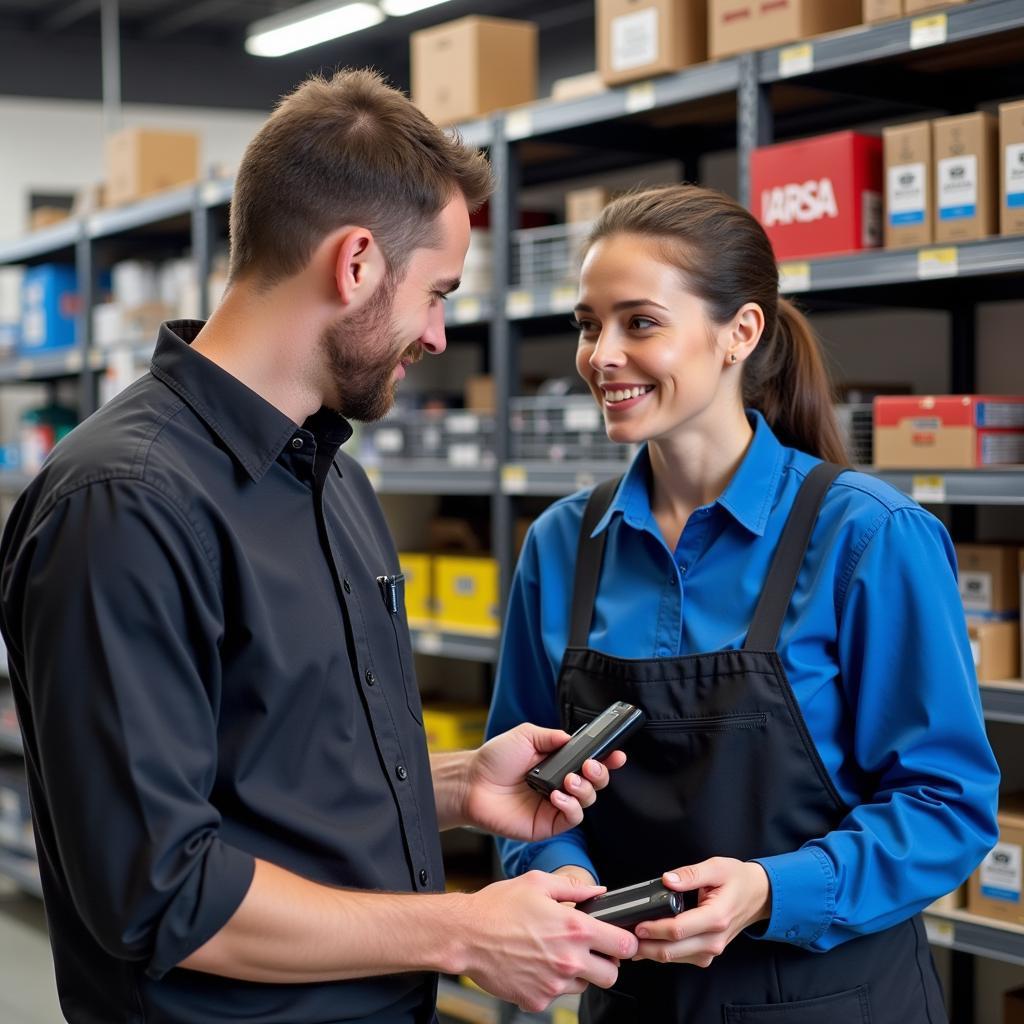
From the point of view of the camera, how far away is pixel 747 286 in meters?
2.00

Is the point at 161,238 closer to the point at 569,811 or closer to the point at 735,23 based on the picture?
the point at 735,23

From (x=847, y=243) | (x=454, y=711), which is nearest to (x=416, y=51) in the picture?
(x=847, y=243)

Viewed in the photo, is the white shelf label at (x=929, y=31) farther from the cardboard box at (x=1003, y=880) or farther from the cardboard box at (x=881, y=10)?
the cardboard box at (x=1003, y=880)

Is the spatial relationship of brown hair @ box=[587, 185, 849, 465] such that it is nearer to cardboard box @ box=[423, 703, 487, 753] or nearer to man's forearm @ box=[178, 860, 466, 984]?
man's forearm @ box=[178, 860, 466, 984]

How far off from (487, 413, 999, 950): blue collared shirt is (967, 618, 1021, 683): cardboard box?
96 centimetres

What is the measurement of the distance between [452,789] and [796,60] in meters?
1.87

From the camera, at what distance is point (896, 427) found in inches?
109

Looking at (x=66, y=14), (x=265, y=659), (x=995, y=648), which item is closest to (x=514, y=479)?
(x=995, y=648)

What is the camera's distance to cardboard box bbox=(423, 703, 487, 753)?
166 inches

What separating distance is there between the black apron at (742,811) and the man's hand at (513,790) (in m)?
0.10

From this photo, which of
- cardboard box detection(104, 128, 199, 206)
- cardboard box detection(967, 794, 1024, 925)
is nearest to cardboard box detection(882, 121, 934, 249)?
cardboard box detection(967, 794, 1024, 925)

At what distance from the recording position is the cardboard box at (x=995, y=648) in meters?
2.72

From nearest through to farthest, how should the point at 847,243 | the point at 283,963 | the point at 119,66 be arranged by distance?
the point at 283,963
the point at 847,243
the point at 119,66

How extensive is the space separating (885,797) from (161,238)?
5078 millimetres
